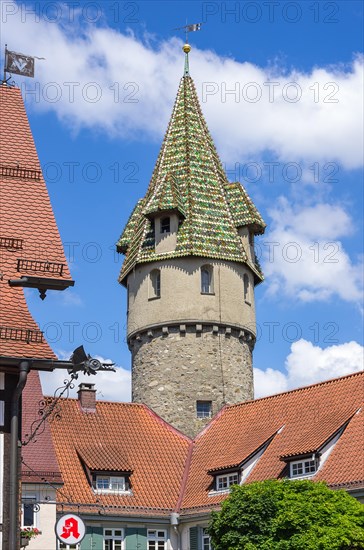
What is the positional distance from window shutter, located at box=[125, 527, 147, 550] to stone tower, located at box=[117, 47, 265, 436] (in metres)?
5.88

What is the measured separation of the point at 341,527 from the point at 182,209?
1952 cm

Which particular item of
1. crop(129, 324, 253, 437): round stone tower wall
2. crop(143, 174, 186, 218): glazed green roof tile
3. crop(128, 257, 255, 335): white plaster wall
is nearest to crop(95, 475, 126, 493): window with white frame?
crop(129, 324, 253, 437): round stone tower wall

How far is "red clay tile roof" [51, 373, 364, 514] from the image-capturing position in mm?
37750

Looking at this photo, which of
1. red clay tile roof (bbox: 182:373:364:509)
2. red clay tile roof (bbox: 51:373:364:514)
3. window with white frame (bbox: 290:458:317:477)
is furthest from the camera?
red clay tile roof (bbox: 51:373:364:514)

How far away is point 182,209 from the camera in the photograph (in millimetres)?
46156

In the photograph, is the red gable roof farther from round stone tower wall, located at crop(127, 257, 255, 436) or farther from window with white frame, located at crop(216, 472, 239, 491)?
round stone tower wall, located at crop(127, 257, 255, 436)

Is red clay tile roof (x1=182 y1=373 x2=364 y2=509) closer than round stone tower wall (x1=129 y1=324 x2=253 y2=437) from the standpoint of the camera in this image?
Yes

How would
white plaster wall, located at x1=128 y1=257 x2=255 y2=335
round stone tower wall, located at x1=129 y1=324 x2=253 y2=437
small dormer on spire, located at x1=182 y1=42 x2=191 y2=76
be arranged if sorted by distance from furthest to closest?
small dormer on spire, located at x1=182 y1=42 x2=191 y2=76
white plaster wall, located at x1=128 y1=257 x2=255 y2=335
round stone tower wall, located at x1=129 y1=324 x2=253 y2=437

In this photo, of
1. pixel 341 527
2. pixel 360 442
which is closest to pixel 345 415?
pixel 360 442

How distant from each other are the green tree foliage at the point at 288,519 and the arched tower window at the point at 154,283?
48.7ft

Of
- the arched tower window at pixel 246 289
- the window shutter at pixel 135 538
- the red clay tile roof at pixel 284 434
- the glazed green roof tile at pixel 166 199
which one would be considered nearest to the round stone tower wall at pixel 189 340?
the arched tower window at pixel 246 289

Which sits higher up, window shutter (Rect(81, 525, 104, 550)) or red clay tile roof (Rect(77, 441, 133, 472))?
red clay tile roof (Rect(77, 441, 133, 472))

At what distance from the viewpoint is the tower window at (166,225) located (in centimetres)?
4628

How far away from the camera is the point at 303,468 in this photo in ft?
121
